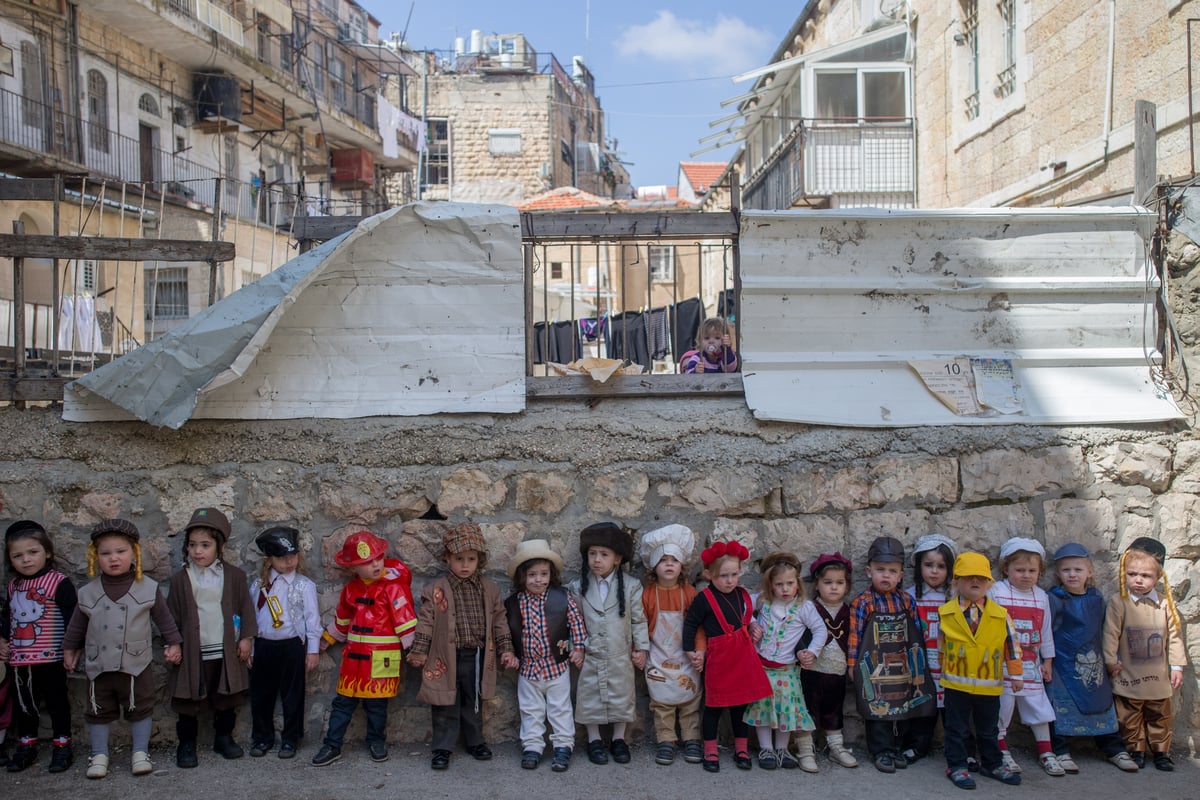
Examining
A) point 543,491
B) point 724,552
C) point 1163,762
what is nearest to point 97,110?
point 543,491

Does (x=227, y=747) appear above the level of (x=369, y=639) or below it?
below

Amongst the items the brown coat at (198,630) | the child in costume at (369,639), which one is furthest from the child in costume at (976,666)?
the brown coat at (198,630)

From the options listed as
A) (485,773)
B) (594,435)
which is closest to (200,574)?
(485,773)

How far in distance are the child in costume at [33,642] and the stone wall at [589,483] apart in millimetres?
162

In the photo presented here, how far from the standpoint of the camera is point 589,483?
439 cm

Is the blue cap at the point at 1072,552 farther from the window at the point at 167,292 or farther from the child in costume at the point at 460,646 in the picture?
the window at the point at 167,292

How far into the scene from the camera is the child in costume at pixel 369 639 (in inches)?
160

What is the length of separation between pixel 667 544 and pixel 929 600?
4.01ft

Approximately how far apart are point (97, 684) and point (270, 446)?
1.21 m

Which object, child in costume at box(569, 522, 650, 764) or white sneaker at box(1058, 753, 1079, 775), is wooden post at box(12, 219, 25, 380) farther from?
white sneaker at box(1058, 753, 1079, 775)

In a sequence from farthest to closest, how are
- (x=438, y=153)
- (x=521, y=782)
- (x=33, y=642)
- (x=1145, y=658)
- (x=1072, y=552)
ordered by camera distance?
(x=438, y=153), (x=1072, y=552), (x=1145, y=658), (x=33, y=642), (x=521, y=782)

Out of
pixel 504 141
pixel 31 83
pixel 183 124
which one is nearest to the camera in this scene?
pixel 31 83

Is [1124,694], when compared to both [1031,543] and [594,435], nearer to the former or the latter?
[1031,543]

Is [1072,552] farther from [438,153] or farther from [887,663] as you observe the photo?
[438,153]
